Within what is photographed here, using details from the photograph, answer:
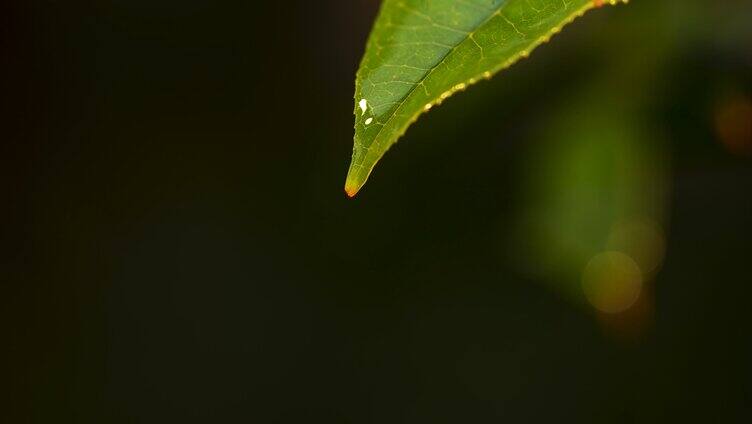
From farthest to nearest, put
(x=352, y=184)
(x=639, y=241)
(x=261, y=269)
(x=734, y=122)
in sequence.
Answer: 1. (x=261, y=269)
2. (x=639, y=241)
3. (x=734, y=122)
4. (x=352, y=184)

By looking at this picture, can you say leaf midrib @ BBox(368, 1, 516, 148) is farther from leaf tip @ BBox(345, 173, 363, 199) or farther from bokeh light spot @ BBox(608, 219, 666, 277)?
bokeh light spot @ BBox(608, 219, 666, 277)

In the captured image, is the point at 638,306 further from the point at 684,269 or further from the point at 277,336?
the point at 277,336

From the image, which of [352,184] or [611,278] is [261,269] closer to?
[611,278]

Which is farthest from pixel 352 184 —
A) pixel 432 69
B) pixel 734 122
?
pixel 734 122

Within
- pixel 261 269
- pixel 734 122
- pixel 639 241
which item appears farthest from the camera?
pixel 261 269

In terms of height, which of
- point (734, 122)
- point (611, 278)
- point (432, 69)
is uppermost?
point (734, 122)

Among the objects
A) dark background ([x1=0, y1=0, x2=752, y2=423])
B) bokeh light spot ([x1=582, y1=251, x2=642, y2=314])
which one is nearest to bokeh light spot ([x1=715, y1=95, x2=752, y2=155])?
bokeh light spot ([x1=582, y1=251, x2=642, y2=314])

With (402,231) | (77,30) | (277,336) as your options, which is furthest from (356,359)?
(77,30)
